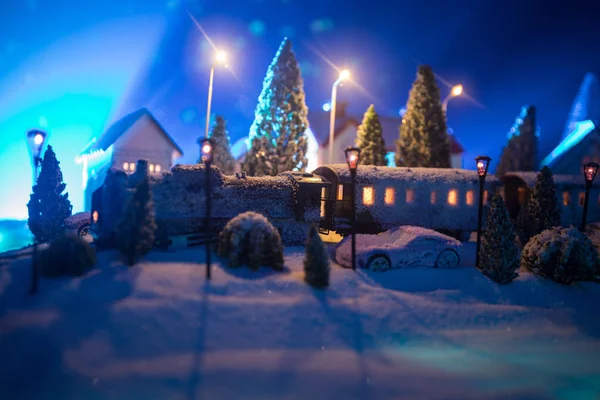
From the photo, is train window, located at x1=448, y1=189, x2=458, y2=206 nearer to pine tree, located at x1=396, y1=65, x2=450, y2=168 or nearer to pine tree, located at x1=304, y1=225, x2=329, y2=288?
pine tree, located at x1=396, y1=65, x2=450, y2=168

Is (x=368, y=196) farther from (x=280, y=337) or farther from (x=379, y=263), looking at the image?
(x=280, y=337)

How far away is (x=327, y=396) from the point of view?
7.50 m

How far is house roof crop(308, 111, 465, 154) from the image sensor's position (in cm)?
3672

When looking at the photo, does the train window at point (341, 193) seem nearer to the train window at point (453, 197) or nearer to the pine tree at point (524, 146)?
the train window at point (453, 197)

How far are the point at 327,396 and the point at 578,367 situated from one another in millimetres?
6155

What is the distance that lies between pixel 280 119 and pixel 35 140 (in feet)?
55.1

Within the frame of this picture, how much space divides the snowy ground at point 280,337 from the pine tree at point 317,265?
282mm

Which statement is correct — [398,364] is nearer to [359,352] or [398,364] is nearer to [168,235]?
[359,352]

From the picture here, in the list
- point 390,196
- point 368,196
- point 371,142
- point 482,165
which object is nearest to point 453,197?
point 390,196

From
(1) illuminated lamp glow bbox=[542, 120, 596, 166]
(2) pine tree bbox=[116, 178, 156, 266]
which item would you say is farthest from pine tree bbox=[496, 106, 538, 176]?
(2) pine tree bbox=[116, 178, 156, 266]

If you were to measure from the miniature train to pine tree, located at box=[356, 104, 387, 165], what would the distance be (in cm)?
671

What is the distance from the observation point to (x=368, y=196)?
20031 mm

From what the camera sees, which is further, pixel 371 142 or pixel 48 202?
pixel 371 142

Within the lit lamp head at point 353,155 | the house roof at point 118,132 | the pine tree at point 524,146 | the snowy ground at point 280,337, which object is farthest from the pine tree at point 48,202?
the pine tree at point 524,146
